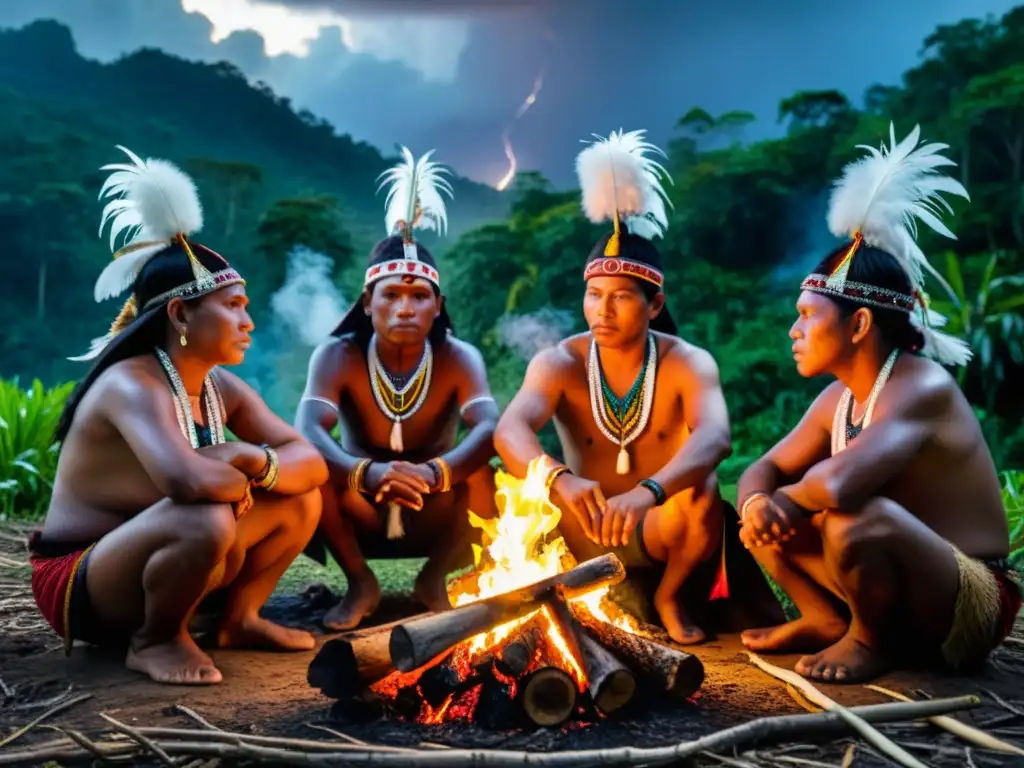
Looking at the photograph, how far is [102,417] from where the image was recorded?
323cm

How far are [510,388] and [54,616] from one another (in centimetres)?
834

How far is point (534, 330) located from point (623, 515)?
314 inches

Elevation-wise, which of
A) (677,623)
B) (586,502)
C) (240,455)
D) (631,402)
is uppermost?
(631,402)

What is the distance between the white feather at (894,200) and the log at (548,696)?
194cm

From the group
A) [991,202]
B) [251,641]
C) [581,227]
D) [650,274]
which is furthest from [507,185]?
[251,641]

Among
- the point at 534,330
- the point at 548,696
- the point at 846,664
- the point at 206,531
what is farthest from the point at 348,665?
the point at 534,330

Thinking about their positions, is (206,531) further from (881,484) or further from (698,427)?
(881,484)

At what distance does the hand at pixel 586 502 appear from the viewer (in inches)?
145

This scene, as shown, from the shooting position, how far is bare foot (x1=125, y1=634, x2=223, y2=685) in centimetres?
315

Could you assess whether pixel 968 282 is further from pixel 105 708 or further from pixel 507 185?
pixel 105 708

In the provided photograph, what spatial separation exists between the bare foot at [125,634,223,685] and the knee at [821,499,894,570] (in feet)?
6.96

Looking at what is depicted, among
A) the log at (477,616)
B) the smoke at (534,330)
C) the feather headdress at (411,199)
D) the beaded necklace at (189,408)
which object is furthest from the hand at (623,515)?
the smoke at (534,330)

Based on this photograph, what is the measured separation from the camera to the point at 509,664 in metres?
2.69

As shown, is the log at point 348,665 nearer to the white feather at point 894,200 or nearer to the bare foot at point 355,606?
the bare foot at point 355,606
